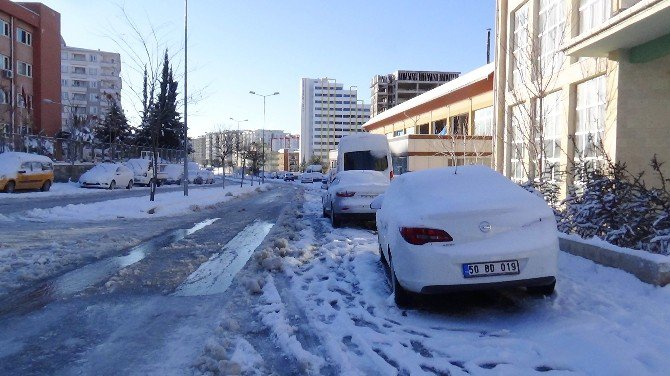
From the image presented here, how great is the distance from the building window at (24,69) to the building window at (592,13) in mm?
44741

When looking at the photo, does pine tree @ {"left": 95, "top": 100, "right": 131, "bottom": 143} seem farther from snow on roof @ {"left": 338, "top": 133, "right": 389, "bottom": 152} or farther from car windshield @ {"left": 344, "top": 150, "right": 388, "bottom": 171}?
car windshield @ {"left": 344, "top": 150, "right": 388, "bottom": 171}

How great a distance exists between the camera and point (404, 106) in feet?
142

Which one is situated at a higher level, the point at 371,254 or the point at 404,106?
the point at 404,106

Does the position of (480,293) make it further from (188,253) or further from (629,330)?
(188,253)

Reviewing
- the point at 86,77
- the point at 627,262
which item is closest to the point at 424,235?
the point at 627,262

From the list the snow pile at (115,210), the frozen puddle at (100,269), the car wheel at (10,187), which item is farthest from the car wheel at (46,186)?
the frozen puddle at (100,269)

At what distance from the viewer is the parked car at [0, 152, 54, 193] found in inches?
998

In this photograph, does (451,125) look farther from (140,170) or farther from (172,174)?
(172,174)

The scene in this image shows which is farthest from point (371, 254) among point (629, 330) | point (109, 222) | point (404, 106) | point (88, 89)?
point (88, 89)

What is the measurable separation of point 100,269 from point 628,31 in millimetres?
10591

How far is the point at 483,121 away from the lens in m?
31.1

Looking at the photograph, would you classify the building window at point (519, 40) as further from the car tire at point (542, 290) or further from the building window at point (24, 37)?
the building window at point (24, 37)

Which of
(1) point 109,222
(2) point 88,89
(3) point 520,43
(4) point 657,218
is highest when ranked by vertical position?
(2) point 88,89

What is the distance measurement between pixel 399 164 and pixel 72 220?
87.1ft
